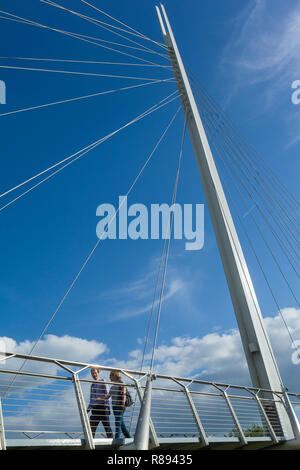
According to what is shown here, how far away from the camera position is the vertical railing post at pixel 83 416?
398 centimetres

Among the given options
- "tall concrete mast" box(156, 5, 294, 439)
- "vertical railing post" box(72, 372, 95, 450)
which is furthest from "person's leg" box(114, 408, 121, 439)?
"tall concrete mast" box(156, 5, 294, 439)

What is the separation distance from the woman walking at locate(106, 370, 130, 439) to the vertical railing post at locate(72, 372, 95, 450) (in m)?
0.63

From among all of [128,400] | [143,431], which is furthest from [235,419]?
[143,431]

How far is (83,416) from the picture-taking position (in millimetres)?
4156

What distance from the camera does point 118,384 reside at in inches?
191

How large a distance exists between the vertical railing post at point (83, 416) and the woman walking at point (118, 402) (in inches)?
24.8

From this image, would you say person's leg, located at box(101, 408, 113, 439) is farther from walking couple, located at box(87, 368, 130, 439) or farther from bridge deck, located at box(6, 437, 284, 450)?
bridge deck, located at box(6, 437, 284, 450)

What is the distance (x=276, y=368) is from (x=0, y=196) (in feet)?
22.6

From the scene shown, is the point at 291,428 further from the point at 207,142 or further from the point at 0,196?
the point at 207,142

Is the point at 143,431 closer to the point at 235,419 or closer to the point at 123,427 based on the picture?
the point at 123,427

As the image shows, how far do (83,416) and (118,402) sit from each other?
0.89m

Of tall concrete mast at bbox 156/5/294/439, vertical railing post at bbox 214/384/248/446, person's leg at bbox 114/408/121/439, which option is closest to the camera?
person's leg at bbox 114/408/121/439

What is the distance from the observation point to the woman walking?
4.77 m
